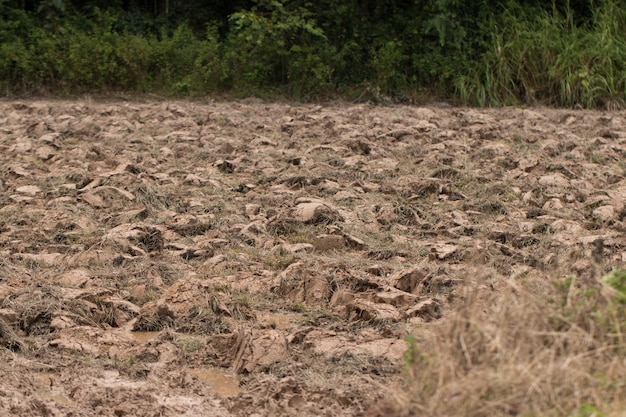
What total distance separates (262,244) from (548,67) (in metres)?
6.38

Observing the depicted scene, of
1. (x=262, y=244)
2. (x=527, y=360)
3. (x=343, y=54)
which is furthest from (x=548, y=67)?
(x=527, y=360)

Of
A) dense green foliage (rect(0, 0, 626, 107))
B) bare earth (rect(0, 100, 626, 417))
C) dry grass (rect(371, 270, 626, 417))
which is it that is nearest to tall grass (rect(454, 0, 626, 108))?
dense green foliage (rect(0, 0, 626, 107))

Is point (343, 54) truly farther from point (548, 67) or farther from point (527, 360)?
point (527, 360)

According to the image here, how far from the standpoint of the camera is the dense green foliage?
1061 centimetres

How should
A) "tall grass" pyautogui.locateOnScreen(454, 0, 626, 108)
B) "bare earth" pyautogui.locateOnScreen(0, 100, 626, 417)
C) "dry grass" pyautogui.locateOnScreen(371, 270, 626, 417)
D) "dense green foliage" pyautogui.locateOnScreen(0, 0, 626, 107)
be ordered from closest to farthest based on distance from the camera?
1. "dry grass" pyautogui.locateOnScreen(371, 270, 626, 417)
2. "bare earth" pyautogui.locateOnScreen(0, 100, 626, 417)
3. "tall grass" pyautogui.locateOnScreen(454, 0, 626, 108)
4. "dense green foliage" pyautogui.locateOnScreen(0, 0, 626, 107)

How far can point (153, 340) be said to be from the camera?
370cm

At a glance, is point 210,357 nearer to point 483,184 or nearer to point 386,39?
point 483,184

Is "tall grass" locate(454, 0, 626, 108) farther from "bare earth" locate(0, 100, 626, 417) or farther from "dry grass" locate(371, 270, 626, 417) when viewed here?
"dry grass" locate(371, 270, 626, 417)

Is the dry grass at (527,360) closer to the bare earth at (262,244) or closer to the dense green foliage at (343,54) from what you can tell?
the bare earth at (262,244)

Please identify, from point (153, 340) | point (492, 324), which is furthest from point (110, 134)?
point (492, 324)

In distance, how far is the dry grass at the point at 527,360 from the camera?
2273 millimetres

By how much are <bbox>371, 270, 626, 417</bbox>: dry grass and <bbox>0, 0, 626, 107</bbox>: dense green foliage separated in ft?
26.4

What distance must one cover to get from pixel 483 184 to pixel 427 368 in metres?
4.01

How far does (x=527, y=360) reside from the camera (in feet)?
7.75
